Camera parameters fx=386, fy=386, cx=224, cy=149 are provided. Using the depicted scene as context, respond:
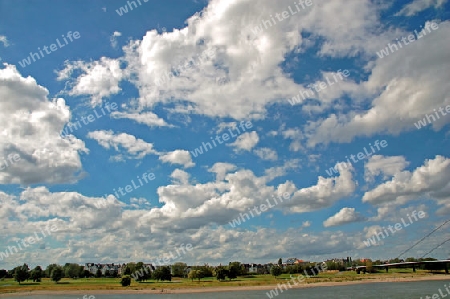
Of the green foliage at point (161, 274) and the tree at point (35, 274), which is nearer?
the green foliage at point (161, 274)

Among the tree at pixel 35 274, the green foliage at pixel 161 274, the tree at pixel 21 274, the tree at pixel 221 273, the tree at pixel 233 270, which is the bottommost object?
the tree at pixel 233 270

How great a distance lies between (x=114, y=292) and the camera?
134 metres

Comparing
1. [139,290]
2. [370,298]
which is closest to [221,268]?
[139,290]

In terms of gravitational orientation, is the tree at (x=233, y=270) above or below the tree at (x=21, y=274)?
below

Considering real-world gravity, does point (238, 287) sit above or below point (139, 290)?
below

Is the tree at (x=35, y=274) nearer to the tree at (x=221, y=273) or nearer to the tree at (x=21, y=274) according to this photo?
the tree at (x=21, y=274)

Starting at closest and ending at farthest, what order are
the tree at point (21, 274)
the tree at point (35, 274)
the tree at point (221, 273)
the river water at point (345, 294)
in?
the river water at point (345, 294) < the tree at point (221, 273) < the tree at point (21, 274) < the tree at point (35, 274)

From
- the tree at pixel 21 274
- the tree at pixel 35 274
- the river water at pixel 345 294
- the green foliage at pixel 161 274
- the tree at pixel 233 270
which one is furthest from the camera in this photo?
the tree at pixel 35 274

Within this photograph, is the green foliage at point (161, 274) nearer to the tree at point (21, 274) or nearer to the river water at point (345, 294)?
the river water at point (345, 294)

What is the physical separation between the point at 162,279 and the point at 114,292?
49.6 metres

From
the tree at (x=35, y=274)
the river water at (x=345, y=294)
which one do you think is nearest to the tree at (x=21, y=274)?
the tree at (x=35, y=274)

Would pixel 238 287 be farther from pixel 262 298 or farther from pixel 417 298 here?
pixel 417 298

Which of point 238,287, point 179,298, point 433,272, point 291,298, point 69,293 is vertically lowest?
point 433,272

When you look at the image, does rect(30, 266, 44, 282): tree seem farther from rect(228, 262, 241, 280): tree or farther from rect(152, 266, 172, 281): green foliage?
rect(228, 262, 241, 280): tree
